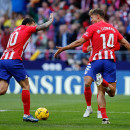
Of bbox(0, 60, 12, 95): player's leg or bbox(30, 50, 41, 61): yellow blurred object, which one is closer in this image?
bbox(0, 60, 12, 95): player's leg

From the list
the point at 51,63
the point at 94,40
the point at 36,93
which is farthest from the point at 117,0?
the point at 94,40

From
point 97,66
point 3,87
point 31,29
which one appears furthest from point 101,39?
point 3,87

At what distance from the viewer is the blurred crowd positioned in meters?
20.1

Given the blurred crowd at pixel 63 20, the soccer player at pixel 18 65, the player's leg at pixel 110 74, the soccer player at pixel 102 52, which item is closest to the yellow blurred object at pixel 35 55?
the blurred crowd at pixel 63 20

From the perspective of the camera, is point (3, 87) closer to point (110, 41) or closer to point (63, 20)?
point (110, 41)

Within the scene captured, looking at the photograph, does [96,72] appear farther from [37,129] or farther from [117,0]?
[117,0]

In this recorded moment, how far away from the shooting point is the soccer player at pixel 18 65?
31.3 feet

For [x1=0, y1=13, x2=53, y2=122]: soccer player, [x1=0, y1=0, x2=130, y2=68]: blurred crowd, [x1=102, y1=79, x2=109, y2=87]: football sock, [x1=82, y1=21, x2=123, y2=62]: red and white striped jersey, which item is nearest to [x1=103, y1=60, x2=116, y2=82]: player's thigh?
[x1=82, y1=21, x2=123, y2=62]: red and white striped jersey

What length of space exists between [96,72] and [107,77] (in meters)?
0.25

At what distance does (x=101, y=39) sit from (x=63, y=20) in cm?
1306

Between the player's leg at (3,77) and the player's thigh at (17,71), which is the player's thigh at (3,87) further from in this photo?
the player's thigh at (17,71)

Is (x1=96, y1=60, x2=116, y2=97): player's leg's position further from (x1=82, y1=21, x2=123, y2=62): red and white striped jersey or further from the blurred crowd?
the blurred crowd

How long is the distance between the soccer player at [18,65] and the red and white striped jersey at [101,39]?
41.8 inches

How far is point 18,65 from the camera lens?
9.60 m
